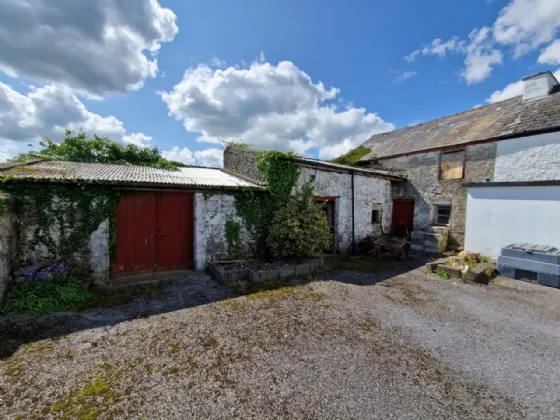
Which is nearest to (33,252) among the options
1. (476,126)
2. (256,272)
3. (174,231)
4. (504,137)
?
(174,231)

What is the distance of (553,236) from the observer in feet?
24.5

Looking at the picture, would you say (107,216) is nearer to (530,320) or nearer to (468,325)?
(468,325)

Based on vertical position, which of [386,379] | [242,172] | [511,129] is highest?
[511,129]

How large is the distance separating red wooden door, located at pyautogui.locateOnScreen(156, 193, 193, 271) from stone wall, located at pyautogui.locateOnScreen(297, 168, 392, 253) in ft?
12.9

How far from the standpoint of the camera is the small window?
11234mm

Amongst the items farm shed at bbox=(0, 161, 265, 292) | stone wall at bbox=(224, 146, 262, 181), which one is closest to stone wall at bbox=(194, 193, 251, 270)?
farm shed at bbox=(0, 161, 265, 292)

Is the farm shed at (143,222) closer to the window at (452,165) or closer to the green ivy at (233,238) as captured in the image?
the green ivy at (233,238)

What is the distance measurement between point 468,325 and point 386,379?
2.60m

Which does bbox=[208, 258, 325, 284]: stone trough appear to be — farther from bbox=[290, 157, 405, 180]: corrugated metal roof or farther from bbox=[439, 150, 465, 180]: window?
bbox=[439, 150, 465, 180]: window

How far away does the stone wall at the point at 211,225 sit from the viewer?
23.1 feet

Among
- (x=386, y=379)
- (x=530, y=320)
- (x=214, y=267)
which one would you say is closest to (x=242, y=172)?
(x=214, y=267)

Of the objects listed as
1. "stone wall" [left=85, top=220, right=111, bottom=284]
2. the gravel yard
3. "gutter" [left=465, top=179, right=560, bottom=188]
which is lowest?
the gravel yard

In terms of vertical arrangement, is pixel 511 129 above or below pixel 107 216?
above

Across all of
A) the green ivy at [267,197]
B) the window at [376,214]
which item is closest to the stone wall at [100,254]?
the green ivy at [267,197]
